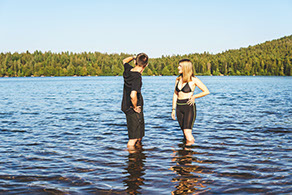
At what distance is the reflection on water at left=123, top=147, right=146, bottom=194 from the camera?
660 cm

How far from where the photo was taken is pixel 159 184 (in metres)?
6.76

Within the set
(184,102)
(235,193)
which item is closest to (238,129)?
(184,102)

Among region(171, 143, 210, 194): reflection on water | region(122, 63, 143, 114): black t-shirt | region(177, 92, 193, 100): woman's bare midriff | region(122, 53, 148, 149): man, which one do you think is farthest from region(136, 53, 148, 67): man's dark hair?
region(171, 143, 210, 194): reflection on water

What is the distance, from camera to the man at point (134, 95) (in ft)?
26.8

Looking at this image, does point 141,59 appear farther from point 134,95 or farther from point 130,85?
point 134,95

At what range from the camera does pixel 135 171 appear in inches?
303

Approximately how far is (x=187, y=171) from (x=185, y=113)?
6.48 feet

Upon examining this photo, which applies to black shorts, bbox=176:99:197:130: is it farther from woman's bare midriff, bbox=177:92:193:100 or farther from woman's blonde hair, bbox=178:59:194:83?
woman's blonde hair, bbox=178:59:194:83

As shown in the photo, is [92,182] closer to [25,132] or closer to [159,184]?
[159,184]

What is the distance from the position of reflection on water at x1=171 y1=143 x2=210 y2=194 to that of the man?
4.56 ft

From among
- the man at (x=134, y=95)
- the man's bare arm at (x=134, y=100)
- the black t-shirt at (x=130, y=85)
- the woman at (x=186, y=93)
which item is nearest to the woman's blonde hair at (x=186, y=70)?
the woman at (x=186, y=93)

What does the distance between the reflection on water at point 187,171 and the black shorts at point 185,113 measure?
913 mm

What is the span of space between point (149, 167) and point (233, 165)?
2.25 metres

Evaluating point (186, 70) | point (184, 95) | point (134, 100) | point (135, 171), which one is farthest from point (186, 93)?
point (135, 171)
